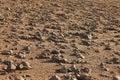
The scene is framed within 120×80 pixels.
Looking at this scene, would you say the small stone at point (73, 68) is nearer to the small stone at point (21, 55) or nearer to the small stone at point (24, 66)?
the small stone at point (24, 66)

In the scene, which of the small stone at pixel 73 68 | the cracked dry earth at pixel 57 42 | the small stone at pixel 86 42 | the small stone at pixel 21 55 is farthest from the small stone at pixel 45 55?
the small stone at pixel 86 42

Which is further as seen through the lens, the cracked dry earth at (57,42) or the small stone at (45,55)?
the small stone at (45,55)

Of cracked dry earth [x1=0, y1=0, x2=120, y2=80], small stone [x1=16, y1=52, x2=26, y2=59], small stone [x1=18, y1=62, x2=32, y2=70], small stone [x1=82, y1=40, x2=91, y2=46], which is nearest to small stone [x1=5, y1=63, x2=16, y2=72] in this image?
cracked dry earth [x1=0, y1=0, x2=120, y2=80]

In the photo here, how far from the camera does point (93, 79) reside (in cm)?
634

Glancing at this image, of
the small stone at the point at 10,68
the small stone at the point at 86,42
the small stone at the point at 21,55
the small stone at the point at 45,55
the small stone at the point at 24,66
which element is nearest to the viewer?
the small stone at the point at 10,68

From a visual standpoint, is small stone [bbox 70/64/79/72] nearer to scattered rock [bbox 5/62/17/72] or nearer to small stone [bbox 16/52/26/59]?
scattered rock [bbox 5/62/17/72]

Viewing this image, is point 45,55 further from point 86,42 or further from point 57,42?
point 86,42

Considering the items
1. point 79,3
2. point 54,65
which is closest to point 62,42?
point 54,65

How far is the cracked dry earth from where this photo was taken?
21.8 ft

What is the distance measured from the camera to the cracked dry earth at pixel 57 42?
6656 mm

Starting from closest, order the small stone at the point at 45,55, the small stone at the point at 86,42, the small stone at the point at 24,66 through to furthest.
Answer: the small stone at the point at 24,66 < the small stone at the point at 45,55 < the small stone at the point at 86,42

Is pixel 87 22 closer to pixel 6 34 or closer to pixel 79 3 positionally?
pixel 6 34

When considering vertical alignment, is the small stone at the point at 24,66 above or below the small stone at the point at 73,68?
above

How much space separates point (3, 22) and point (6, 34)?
169 centimetres
